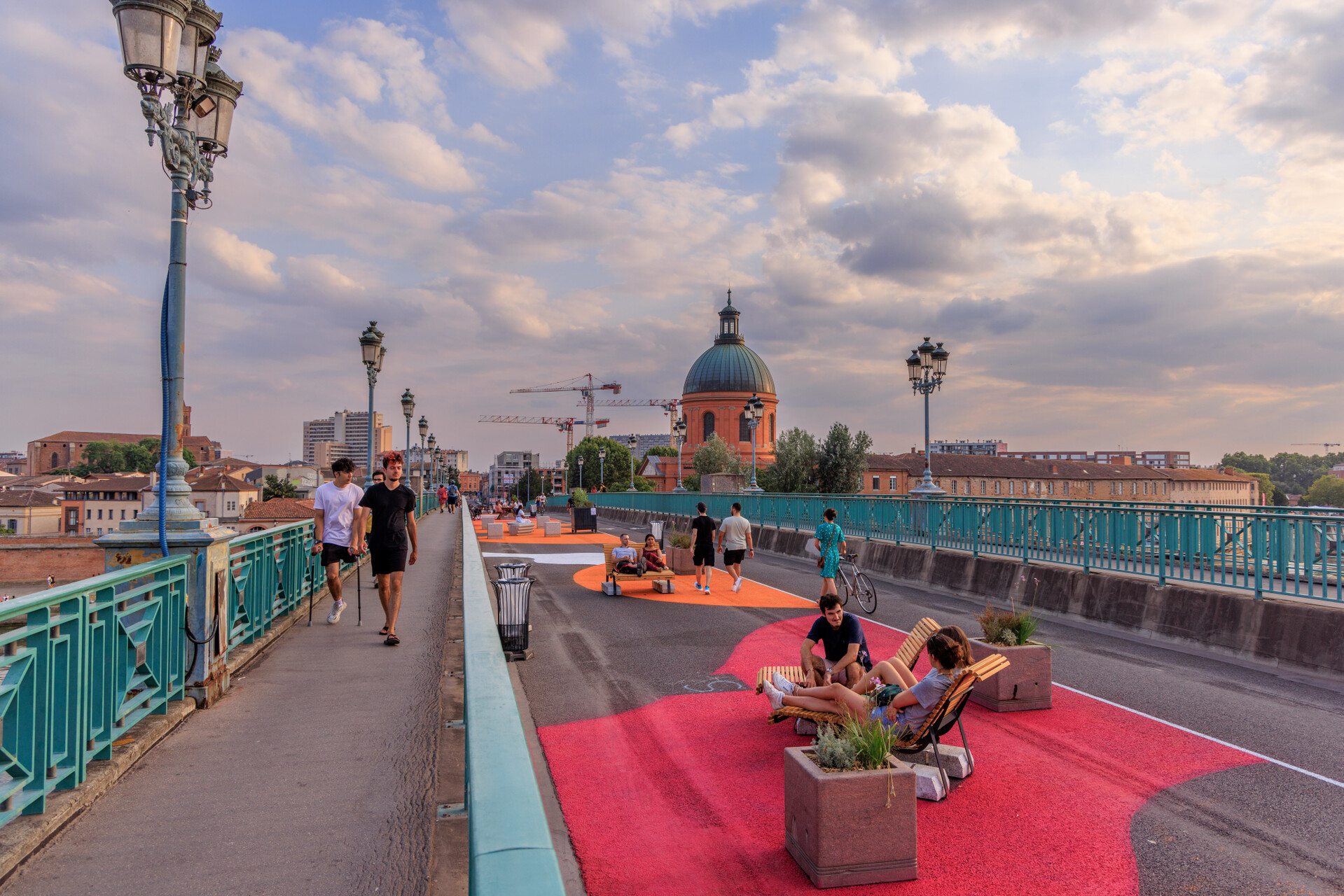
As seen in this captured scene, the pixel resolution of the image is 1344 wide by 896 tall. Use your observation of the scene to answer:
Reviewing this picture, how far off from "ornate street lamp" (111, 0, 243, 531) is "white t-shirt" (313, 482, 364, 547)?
3.21 meters

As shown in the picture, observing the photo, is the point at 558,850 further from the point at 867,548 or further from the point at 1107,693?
the point at 867,548

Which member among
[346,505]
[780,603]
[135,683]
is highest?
[346,505]

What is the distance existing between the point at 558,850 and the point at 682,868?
2.52 ft

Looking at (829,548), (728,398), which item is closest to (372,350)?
(829,548)

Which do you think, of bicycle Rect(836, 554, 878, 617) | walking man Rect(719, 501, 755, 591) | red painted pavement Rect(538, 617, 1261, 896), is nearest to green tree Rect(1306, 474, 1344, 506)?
walking man Rect(719, 501, 755, 591)

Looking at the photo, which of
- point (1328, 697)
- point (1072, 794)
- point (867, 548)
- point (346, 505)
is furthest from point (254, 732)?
point (867, 548)

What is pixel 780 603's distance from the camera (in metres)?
14.6

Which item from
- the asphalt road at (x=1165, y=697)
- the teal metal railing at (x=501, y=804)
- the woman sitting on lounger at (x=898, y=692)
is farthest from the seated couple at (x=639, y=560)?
A: the teal metal railing at (x=501, y=804)

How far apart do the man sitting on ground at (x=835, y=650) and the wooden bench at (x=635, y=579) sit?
8.21m

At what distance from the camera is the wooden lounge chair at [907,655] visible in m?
7.31

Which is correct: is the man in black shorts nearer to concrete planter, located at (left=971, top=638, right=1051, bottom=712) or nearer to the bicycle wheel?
concrete planter, located at (left=971, top=638, right=1051, bottom=712)

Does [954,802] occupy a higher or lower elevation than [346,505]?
lower

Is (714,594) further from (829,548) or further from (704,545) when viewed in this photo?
(829,548)

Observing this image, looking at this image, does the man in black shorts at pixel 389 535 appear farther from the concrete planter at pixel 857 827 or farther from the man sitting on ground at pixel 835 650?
the concrete planter at pixel 857 827
